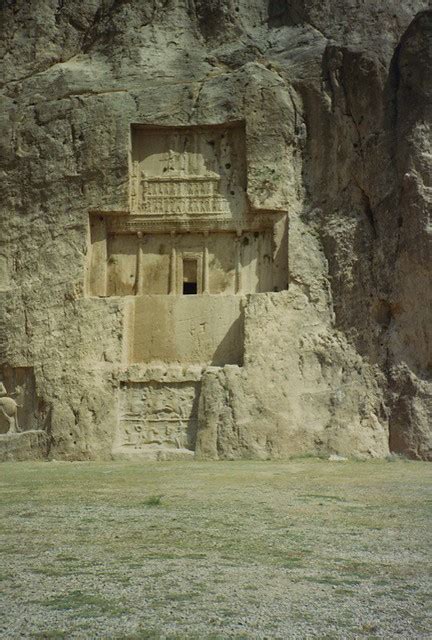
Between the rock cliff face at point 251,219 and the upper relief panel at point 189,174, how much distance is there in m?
0.30

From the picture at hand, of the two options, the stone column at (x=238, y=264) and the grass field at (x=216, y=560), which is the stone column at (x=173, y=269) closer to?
the stone column at (x=238, y=264)

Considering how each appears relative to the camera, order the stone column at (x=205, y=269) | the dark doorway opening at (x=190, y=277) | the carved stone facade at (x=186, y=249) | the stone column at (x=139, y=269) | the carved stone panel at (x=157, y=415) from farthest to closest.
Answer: the dark doorway opening at (x=190, y=277), the stone column at (x=139, y=269), the stone column at (x=205, y=269), the carved stone facade at (x=186, y=249), the carved stone panel at (x=157, y=415)

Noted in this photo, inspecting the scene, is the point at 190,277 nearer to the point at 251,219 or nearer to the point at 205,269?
the point at 205,269

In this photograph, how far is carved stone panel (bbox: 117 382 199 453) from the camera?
606 inches

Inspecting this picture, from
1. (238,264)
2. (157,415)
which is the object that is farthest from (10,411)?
(238,264)

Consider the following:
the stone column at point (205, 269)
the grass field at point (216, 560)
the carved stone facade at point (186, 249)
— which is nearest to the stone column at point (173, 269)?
the carved stone facade at point (186, 249)

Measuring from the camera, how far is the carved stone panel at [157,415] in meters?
15.4

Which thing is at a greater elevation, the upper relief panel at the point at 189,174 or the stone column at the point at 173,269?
the upper relief panel at the point at 189,174

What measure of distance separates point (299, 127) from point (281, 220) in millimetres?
2214

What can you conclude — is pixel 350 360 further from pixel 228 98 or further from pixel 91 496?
pixel 91 496

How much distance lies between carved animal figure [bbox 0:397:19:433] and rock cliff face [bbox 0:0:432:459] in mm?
150

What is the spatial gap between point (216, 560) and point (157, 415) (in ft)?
33.6

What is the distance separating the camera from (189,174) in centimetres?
1728

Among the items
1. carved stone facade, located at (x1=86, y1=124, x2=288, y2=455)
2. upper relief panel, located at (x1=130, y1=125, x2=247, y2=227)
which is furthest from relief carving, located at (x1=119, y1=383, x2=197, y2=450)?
upper relief panel, located at (x1=130, y1=125, x2=247, y2=227)
